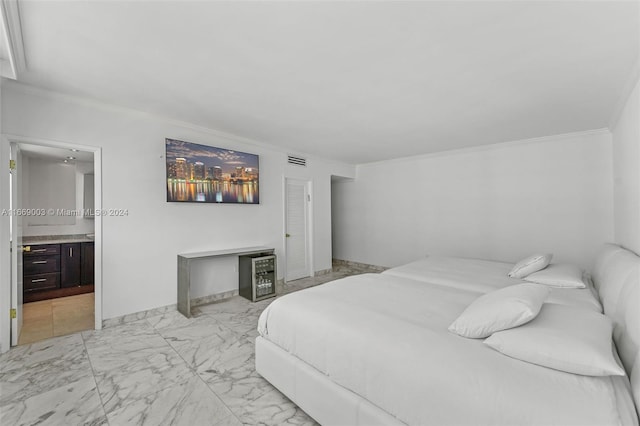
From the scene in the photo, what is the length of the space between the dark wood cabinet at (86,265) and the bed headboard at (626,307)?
6.41m

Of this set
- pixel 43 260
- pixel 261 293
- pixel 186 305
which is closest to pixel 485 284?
pixel 261 293

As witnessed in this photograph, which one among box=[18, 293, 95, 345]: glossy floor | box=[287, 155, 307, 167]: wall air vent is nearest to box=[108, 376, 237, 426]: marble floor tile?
box=[18, 293, 95, 345]: glossy floor

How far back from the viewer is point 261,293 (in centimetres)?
422

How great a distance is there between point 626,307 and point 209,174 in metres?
4.29

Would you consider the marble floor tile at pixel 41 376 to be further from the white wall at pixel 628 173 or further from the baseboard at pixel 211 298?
the white wall at pixel 628 173

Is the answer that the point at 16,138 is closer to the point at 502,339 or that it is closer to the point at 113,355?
the point at 113,355

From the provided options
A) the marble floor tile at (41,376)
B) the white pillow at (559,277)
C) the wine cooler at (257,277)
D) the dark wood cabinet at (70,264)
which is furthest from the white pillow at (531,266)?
the dark wood cabinet at (70,264)

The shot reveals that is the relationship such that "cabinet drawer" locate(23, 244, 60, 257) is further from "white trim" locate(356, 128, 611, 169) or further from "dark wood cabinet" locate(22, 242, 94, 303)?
"white trim" locate(356, 128, 611, 169)

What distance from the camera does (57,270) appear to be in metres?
4.41

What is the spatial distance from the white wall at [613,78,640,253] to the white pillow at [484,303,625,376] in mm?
1815

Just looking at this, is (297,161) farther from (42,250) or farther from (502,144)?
(42,250)

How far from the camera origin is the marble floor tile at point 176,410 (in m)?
1.73

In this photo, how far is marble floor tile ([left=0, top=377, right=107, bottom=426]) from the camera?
68.4 inches

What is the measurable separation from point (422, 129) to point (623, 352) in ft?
10.4
